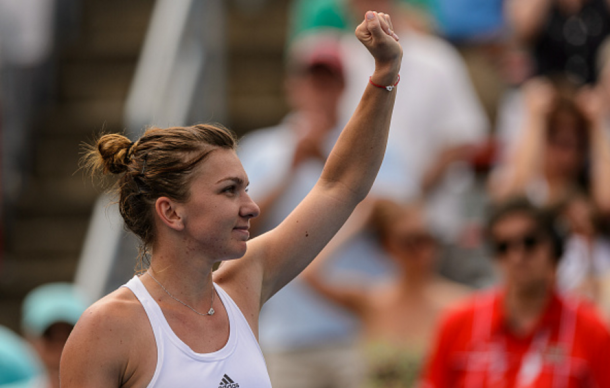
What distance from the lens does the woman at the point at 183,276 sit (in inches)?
96.8

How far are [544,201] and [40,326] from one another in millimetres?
2813

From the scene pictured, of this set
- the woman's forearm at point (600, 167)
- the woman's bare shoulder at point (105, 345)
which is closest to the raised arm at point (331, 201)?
the woman's bare shoulder at point (105, 345)

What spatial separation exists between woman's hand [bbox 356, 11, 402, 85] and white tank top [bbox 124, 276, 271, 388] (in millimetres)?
857

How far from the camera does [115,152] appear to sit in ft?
8.82

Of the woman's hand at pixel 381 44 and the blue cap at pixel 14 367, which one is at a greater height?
the woman's hand at pixel 381 44

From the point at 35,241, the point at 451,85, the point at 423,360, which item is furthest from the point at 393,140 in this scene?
the point at 35,241

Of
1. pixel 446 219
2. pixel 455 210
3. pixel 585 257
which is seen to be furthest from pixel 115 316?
pixel 455 210

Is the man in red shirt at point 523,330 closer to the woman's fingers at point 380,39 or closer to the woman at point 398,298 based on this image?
the woman at point 398,298

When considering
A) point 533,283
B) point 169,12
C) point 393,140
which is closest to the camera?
point 533,283

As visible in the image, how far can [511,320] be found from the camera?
4.54 metres

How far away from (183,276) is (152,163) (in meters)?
0.32

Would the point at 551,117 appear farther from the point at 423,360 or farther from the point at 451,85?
the point at 423,360

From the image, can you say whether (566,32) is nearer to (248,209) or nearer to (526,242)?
(526,242)

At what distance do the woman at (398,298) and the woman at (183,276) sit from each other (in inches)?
94.1
